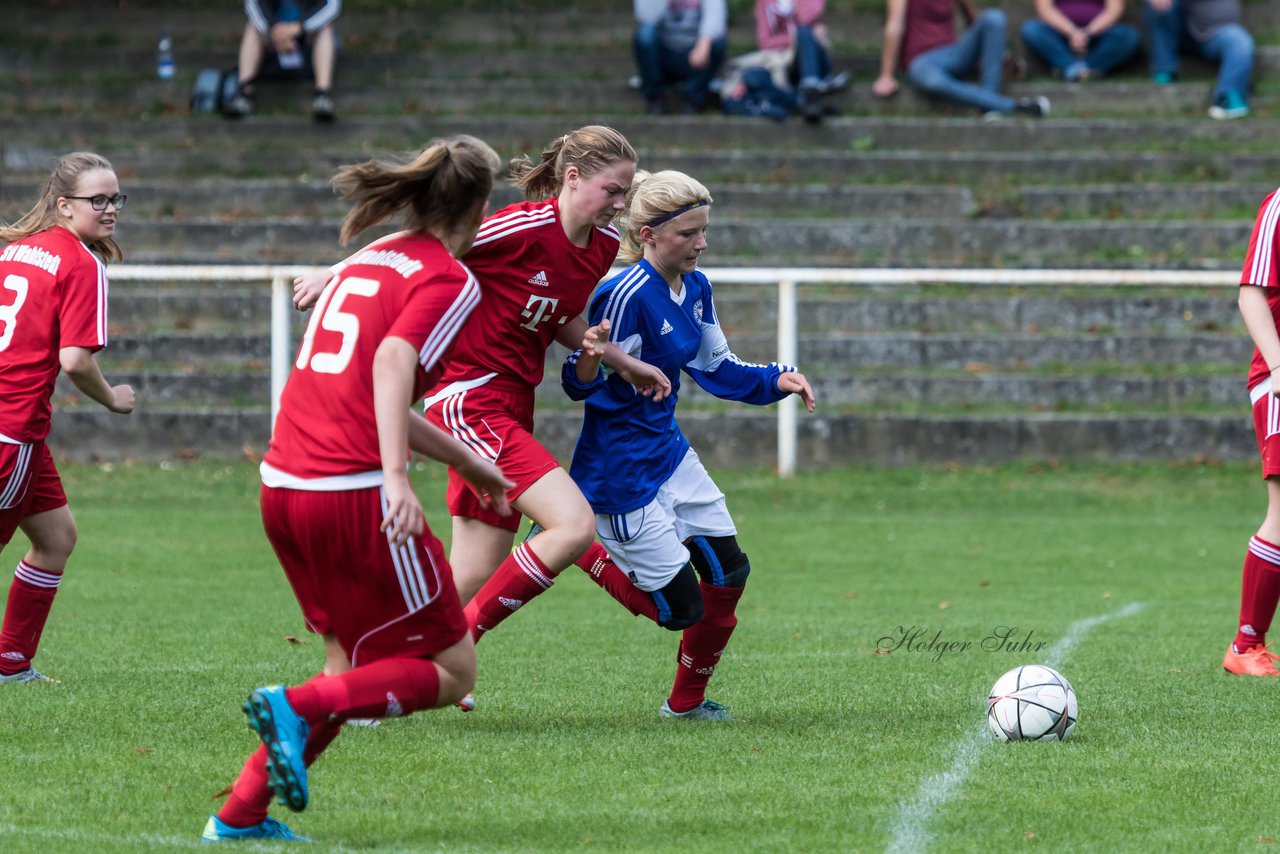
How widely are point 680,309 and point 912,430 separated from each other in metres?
7.85

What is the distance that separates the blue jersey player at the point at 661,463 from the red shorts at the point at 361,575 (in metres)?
1.55

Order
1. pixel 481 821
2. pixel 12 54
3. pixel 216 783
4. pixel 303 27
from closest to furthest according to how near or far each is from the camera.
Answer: pixel 481 821 → pixel 216 783 → pixel 303 27 → pixel 12 54

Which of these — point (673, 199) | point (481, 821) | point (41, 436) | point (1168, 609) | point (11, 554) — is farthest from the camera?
point (11, 554)

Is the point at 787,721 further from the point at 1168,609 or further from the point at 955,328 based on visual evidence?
the point at 955,328

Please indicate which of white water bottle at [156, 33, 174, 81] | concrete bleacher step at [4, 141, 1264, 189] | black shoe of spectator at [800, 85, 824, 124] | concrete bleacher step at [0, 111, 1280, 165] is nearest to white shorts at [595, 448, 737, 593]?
concrete bleacher step at [4, 141, 1264, 189]

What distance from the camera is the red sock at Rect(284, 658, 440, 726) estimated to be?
3822mm

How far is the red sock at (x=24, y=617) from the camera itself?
6.27m

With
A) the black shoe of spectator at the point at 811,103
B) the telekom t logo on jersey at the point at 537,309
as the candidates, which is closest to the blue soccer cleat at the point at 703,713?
the telekom t logo on jersey at the point at 537,309

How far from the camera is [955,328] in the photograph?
582 inches

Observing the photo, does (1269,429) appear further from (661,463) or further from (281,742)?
(281,742)

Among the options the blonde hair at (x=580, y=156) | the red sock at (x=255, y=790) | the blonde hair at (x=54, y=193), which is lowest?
the red sock at (x=255, y=790)

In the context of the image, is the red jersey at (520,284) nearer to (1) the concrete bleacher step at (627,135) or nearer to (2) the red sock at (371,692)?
(2) the red sock at (371,692)

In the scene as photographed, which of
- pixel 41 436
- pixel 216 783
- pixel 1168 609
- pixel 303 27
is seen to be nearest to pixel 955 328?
pixel 1168 609

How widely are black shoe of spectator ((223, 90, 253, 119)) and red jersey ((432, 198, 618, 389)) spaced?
13020 mm
